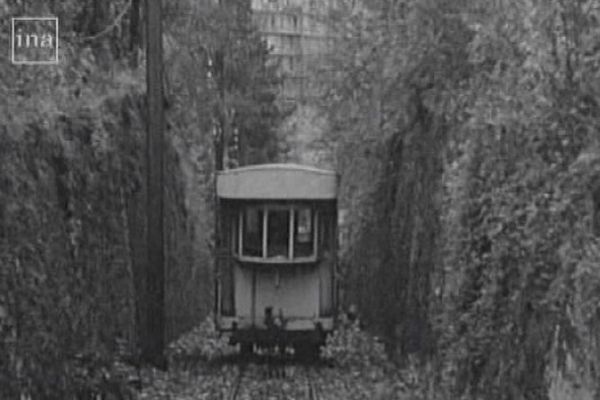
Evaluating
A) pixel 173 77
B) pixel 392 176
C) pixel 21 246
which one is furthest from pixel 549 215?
pixel 173 77

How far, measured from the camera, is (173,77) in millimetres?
25750

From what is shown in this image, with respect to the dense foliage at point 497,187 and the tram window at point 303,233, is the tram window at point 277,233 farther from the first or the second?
the dense foliage at point 497,187

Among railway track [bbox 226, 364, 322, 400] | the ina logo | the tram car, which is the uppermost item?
the ina logo

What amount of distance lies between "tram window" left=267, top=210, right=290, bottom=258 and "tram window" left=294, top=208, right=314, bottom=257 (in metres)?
0.15

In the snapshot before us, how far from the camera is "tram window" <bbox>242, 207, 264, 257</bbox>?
66.7ft

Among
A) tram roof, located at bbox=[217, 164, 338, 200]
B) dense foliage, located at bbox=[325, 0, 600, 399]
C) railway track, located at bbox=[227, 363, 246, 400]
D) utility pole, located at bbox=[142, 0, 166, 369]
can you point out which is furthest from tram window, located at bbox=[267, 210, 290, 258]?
utility pole, located at bbox=[142, 0, 166, 369]

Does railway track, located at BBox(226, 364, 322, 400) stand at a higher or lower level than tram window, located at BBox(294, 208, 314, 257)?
lower

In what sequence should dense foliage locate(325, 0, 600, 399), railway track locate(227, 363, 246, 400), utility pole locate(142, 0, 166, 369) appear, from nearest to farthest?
dense foliage locate(325, 0, 600, 399) < railway track locate(227, 363, 246, 400) < utility pole locate(142, 0, 166, 369)

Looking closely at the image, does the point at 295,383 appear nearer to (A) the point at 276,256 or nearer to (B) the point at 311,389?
(B) the point at 311,389

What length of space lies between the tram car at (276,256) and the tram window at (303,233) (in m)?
0.02

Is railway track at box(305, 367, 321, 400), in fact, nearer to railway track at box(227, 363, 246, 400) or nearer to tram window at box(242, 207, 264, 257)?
railway track at box(227, 363, 246, 400)

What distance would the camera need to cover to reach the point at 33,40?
949 centimetres

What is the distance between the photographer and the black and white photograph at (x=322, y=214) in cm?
879


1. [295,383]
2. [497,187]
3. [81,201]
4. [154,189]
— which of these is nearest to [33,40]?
[81,201]
